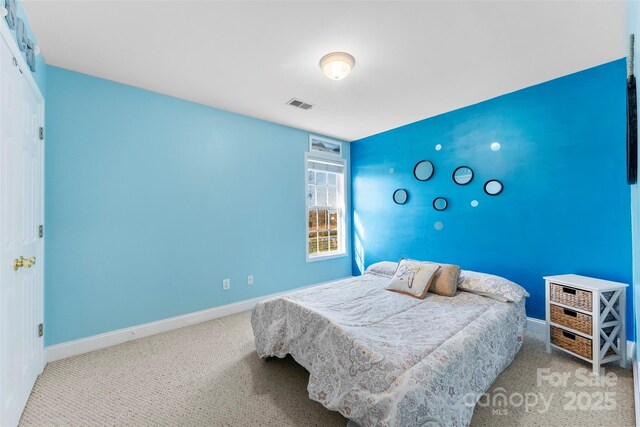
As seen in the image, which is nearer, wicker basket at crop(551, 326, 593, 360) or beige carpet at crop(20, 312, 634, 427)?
beige carpet at crop(20, 312, 634, 427)

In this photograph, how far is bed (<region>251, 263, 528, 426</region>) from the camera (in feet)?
4.39

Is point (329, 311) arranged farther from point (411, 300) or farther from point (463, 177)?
point (463, 177)

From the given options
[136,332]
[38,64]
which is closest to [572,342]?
[136,332]

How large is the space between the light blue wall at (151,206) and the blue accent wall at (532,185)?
1.98 meters

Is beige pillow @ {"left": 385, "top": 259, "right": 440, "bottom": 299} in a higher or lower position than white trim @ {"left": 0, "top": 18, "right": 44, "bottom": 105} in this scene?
lower

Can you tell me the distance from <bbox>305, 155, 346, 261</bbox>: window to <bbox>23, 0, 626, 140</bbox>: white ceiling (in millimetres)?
1530

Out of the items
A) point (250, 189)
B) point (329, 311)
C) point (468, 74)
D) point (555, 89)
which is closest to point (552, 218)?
point (555, 89)

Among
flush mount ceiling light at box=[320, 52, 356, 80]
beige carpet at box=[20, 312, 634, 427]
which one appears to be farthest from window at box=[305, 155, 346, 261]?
beige carpet at box=[20, 312, 634, 427]

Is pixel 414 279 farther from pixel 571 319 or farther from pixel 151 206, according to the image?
pixel 151 206

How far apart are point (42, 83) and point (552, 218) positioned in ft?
15.6

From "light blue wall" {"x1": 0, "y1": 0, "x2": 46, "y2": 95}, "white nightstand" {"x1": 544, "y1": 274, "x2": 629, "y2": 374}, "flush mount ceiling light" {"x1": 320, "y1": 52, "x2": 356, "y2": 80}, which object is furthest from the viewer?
"flush mount ceiling light" {"x1": 320, "y1": 52, "x2": 356, "y2": 80}

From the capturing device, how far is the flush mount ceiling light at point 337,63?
2.16 meters

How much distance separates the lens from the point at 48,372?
6.97 feet

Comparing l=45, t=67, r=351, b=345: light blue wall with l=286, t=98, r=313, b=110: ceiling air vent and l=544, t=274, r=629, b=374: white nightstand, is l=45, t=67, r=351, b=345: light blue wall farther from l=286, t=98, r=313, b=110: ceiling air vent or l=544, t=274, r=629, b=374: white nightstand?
l=544, t=274, r=629, b=374: white nightstand
